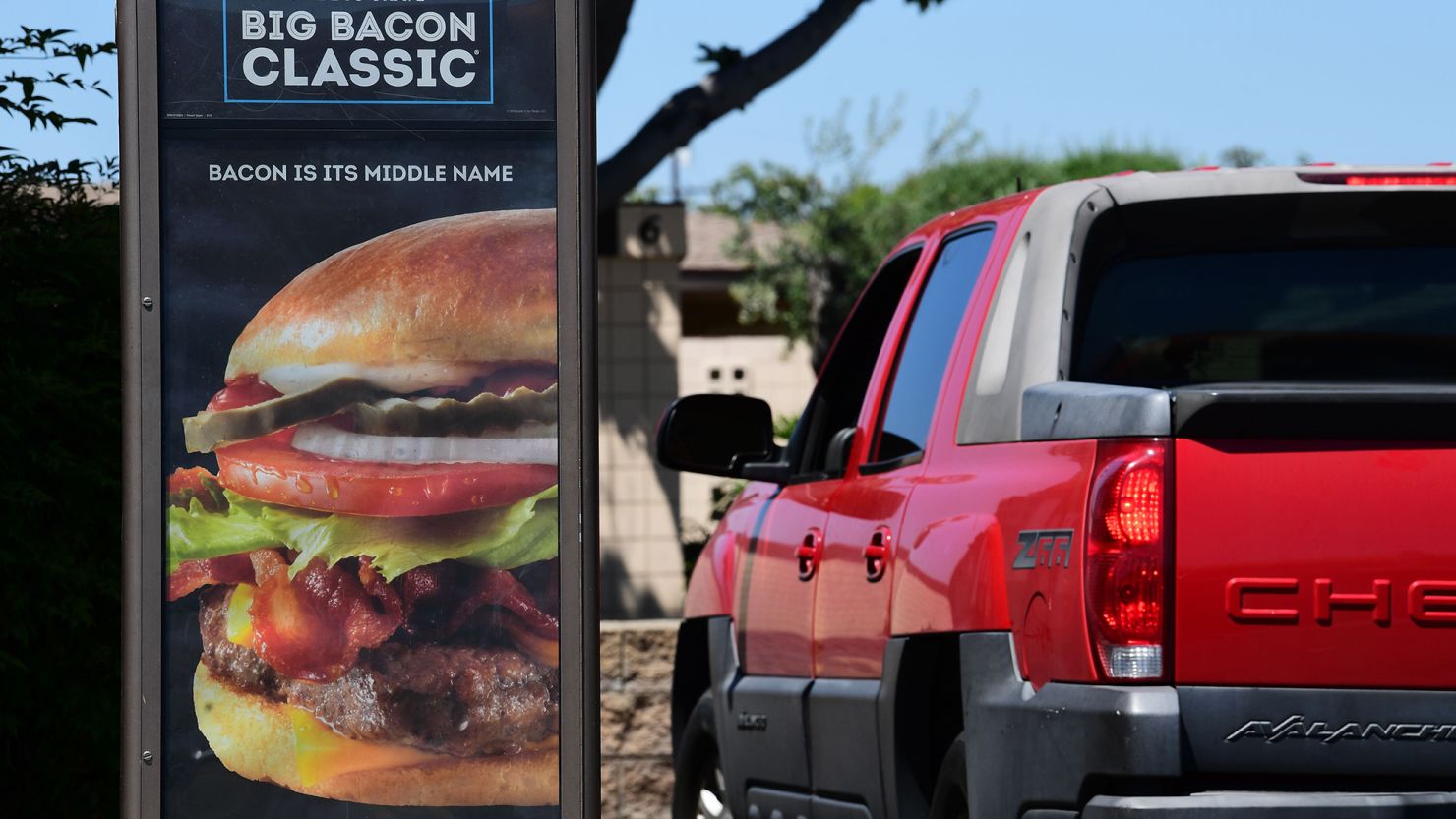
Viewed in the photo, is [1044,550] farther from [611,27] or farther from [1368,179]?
[611,27]

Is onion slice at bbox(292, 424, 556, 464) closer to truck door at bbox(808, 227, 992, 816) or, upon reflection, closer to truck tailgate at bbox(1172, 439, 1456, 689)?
truck door at bbox(808, 227, 992, 816)

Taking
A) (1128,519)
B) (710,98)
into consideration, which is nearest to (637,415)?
(710,98)

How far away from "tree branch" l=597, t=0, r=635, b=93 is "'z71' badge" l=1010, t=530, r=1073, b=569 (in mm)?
8316

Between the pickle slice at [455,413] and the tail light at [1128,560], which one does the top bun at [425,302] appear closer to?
the pickle slice at [455,413]

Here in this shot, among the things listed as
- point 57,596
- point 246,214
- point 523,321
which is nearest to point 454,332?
point 523,321

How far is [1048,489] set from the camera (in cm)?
436

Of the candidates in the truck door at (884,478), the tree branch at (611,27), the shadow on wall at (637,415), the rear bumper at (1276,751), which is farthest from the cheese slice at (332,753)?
the shadow on wall at (637,415)

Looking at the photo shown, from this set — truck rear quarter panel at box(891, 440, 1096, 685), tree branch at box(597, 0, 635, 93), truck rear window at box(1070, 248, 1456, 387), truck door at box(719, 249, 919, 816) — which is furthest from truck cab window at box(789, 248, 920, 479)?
tree branch at box(597, 0, 635, 93)

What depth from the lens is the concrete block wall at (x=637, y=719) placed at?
1005 cm

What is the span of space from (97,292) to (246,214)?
112 inches

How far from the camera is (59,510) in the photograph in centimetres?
685

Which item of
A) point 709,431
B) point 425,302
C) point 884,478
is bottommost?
point 884,478

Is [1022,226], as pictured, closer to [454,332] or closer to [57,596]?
[454,332]

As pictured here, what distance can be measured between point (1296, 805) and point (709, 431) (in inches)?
111
